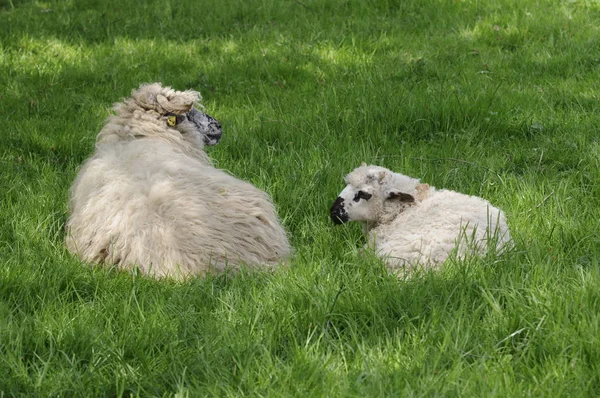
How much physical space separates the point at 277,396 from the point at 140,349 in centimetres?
71

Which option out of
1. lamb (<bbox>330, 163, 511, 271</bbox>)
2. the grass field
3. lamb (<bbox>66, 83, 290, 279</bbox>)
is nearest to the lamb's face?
lamb (<bbox>330, 163, 511, 271</bbox>)

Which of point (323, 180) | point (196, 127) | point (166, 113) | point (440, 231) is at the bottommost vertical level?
point (323, 180)

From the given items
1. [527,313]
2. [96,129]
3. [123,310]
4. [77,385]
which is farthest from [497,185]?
[96,129]

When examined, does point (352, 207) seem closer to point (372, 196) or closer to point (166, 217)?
point (372, 196)

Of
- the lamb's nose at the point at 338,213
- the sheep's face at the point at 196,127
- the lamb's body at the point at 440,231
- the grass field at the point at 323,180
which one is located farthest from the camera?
the sheep's face at the point at 196,127

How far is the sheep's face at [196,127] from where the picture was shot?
218 inches

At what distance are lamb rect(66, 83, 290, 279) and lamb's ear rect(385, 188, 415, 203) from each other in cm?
69

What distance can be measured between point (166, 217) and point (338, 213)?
103cm

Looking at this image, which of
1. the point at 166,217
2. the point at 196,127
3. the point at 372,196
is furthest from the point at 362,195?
the point at 196,127

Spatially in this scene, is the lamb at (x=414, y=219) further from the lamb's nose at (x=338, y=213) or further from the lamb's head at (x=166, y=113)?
the lamb's head at (x=166, y=113)

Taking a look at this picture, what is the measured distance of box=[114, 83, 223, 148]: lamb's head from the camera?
17.8 feet

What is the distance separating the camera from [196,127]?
5.59 meters

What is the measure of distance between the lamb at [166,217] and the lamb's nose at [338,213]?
1.06ft

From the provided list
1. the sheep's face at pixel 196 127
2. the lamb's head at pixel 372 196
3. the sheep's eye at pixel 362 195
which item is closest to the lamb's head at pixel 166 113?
the sheep's face at pixel 196 127
